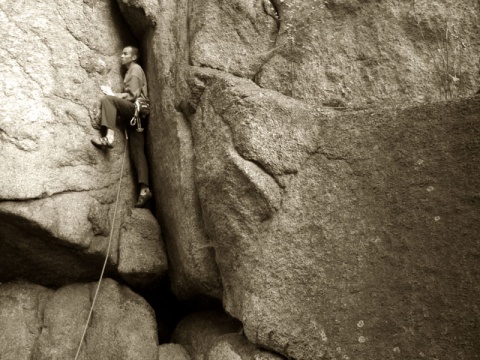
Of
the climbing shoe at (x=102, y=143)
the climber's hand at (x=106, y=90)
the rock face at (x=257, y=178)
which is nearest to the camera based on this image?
the rock face at (x=257, y=178)

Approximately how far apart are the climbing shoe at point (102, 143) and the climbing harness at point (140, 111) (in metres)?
0.45

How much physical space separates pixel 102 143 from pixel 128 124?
0.71 metres

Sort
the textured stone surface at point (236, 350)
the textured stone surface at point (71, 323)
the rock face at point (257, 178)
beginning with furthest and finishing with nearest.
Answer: the textured stone surface at point (71, 323) → the textured stone surface at point (236, 350) → the rock face at point (257, 178)

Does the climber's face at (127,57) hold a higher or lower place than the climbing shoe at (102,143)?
higher

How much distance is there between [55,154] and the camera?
5.95 m

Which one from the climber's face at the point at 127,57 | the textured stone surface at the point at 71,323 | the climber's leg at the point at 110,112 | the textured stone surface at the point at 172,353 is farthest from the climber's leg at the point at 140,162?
the textured stone surface at the point at 172,353

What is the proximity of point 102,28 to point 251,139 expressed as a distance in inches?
138

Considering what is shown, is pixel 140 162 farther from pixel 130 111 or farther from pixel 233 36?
pixel 233 36

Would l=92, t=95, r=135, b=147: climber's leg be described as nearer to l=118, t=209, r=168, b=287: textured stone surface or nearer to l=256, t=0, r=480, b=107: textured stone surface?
l=118, t=209, r=168, b=287: textured stone surface

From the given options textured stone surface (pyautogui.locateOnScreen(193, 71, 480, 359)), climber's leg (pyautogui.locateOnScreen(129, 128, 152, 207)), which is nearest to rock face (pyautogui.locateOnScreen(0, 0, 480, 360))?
textured stone surface (pyautogui.locateOnScreen(193, 71, 480, 359))

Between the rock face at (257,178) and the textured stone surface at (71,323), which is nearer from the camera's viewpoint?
the rock face at (257,178)

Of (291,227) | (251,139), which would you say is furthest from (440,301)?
(251,139)

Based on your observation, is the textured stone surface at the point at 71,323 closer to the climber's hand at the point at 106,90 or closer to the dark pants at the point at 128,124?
the dark pants at the point at 128,124

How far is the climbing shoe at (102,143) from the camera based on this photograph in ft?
20.7
